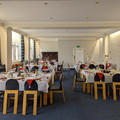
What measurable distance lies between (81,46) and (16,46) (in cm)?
697

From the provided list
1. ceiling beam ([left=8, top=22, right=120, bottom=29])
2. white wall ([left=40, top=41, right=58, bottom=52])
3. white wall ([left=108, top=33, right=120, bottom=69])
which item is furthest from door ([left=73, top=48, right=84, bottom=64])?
ceiling beam ([left=8, top=22, right=120, bottom=29])

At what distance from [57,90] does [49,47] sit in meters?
12.4

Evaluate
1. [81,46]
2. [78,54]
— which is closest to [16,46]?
[78,54]

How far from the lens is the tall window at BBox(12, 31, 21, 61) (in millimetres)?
10321

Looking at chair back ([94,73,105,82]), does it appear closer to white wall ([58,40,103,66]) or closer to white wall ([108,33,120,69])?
white wall ([108,33,120,69])

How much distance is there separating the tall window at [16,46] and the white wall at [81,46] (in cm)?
472

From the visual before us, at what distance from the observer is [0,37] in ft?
24.1

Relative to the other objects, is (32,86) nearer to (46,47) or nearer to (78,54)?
(78,54)

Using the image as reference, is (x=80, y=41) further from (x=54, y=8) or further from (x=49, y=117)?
(x=49, y=117)

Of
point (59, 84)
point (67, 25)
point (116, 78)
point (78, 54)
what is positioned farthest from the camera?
point (78, 54)

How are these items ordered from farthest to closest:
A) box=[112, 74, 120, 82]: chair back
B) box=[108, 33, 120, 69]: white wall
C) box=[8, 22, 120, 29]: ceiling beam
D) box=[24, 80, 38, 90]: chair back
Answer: box=[108, 33, 120, 69]: white wall → box=[8, 22, 120, 29]: ceiling beam → box=[112, 74, 120, 82]: chair back → box=[24, 80, 38, 90]: chair back

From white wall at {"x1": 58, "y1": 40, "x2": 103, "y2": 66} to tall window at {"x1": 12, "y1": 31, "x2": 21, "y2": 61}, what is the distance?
4723 mm

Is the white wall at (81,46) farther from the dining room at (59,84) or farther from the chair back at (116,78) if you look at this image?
the chair back at (116,78)

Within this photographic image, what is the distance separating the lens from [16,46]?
35.5 ft
